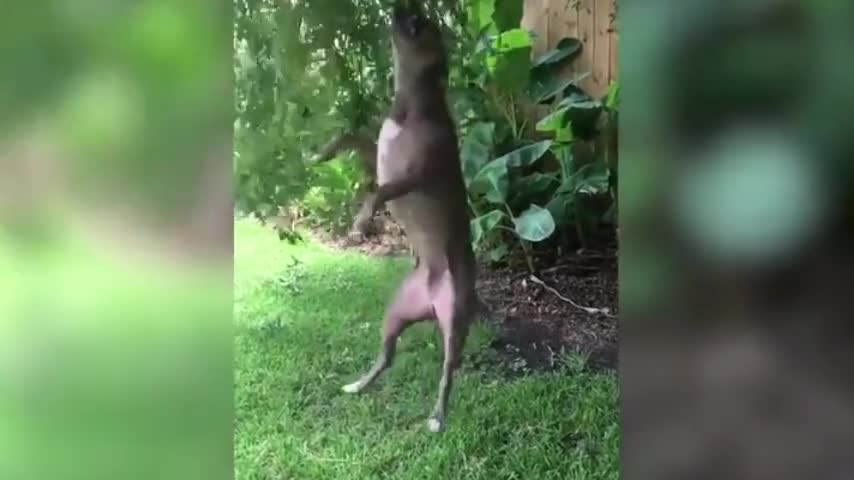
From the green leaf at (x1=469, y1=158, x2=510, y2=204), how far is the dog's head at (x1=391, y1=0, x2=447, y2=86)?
162mm

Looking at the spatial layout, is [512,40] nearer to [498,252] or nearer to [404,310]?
[498,252]

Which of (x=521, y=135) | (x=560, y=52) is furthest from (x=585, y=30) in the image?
(x=521, y=135)

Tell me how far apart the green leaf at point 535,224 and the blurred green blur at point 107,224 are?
47cm

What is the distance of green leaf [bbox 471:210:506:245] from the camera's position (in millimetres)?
1262

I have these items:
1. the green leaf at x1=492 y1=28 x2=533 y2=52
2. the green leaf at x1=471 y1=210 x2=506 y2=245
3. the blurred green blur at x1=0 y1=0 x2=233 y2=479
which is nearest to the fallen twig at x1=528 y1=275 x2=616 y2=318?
the green leaf at x1=471 y1=210 x2=506 y2=245

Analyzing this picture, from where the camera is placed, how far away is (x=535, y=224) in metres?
1.39

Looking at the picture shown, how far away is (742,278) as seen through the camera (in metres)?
0.94

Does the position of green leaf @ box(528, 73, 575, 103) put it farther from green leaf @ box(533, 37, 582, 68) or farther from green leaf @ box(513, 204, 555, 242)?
green leaf @ box(513, 204, 555, 242)

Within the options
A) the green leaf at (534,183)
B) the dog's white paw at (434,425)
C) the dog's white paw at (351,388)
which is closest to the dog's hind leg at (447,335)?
the dog's white paw at (434,425)

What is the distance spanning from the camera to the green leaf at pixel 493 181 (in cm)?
127

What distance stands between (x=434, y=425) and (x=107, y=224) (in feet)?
1.63

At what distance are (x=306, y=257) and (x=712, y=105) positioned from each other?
54 cm

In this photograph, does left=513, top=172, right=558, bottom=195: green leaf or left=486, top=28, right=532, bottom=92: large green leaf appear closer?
left=486, top=28, right=532, bottom=92: large green leaf

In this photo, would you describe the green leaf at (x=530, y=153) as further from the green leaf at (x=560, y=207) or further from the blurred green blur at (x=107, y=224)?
the blurred green blur at (x=107, y=224)
